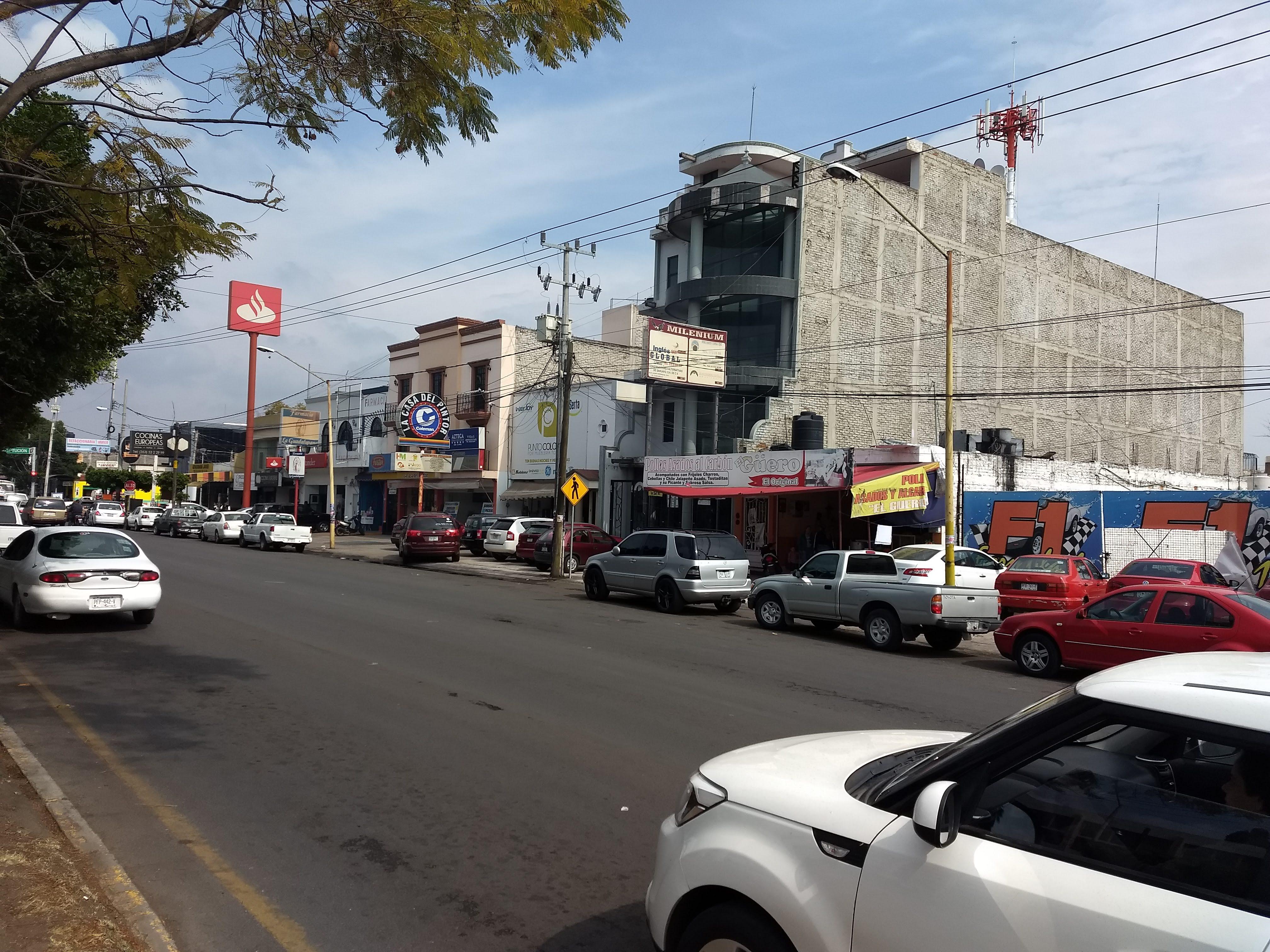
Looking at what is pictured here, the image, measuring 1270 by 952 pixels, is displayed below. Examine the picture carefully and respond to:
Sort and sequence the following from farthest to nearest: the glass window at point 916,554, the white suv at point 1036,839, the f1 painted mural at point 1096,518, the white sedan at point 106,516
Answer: the white sedan at point 106,516, the f1 painted mural at point 1096,518, the glass window at point 916,554, the white suv at point 1036,839

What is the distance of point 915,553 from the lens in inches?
859

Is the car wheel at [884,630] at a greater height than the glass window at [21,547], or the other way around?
the glass window at [21,547]

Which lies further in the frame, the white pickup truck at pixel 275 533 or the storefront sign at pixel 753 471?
the white pickup truck at pixel 275 533

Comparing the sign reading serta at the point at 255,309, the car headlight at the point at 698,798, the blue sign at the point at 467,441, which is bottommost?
A: the car headlight at the point at 698,798

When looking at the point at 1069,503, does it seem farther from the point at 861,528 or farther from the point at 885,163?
the point at 885,163

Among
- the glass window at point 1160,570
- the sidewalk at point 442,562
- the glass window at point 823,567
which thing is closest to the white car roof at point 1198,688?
the glass window at point 823,567

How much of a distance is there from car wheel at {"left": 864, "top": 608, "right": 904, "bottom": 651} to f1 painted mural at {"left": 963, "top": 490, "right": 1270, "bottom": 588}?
12.4 meters

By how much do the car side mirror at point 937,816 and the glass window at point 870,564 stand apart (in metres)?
13.6

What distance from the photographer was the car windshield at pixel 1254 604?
451 inches

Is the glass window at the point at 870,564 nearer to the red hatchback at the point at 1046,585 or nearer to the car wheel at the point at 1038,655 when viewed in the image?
the car wheel at the point at 1038,655

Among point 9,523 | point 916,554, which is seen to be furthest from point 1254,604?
point 9,523

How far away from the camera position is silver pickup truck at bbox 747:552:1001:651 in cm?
1491

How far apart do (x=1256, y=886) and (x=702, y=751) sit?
5.47 meters

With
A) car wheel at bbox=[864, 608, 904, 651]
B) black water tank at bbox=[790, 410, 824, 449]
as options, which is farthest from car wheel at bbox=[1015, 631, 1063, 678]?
black water tank at bbox=[790, 410, 824, 449]
